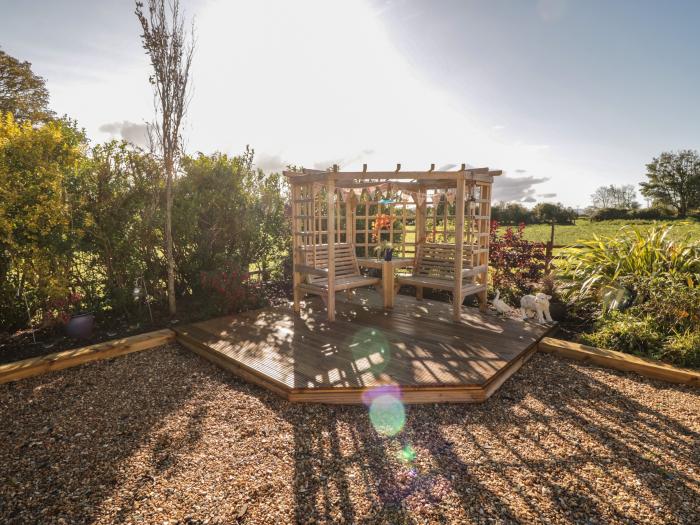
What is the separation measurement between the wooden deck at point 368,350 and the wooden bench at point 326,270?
1.41ft

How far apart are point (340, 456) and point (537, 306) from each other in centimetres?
363

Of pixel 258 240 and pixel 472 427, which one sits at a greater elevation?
pixel 258 240

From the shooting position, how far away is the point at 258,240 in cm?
688

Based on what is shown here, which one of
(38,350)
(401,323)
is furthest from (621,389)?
(38,350)

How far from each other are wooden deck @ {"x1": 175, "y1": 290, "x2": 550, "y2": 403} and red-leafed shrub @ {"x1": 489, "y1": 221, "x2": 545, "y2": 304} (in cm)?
83

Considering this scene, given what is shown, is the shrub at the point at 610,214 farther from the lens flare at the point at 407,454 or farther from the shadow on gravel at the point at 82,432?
the shadow on gravel at the point at 82,432

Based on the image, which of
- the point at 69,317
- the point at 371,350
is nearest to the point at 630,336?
the point at 371,350

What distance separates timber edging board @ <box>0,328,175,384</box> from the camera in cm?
379

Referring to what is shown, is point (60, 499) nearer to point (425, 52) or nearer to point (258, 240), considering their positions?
point (258, 240)

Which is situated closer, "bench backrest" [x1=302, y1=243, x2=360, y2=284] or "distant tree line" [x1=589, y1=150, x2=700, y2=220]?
"bench backrest" [x1=302, y1=243, x2=360, y2=284]

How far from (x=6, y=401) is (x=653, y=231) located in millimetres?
8108

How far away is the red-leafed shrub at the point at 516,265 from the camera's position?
6.08 meters

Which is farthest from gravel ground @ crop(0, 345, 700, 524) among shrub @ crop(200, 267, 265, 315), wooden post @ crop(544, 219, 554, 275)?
wooden post @ crop(544, 219, 554, 275)

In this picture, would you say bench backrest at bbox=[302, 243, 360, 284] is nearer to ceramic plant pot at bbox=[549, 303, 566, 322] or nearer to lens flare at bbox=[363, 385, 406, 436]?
lens flare at bbox=[363, 385, 406, 436]
